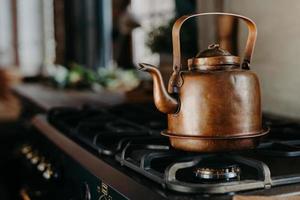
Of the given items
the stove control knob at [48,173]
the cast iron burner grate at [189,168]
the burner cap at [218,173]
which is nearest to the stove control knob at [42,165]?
the stove control knob at [48,173]

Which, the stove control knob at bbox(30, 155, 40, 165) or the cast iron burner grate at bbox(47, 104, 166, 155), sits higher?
the cast iron burner grate at bbox(47, 104, 166, 155)

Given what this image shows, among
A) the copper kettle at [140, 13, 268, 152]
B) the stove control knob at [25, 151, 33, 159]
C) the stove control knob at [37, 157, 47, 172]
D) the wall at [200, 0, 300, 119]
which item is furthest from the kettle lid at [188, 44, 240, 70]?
the stove control knob at [25, 151, 33, 159]

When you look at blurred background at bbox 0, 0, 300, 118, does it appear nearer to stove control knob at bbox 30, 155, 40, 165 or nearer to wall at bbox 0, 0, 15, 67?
wall at bbox 0, 0, 15, 67

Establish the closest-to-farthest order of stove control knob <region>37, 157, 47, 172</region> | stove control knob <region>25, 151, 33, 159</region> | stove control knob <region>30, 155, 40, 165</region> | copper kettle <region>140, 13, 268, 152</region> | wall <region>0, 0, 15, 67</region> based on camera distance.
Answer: copper kettle <region>140, 13, 268, 152</region> → stove control knob <region>37, 157, 47, 172</region> → stove control knob <region>30, 155, 40, 165</region> → stove control knob <region>25, 151, 33, 159</region> → wall <region>0, 0, 15, 67</region>

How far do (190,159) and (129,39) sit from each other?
307 cm

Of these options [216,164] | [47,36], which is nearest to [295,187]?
[216,164]

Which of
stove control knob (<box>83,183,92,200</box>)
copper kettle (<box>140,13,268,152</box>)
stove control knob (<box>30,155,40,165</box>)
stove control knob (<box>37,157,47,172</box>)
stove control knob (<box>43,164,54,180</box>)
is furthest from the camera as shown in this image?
stove control knob (<box>30,155,40,165</box>)

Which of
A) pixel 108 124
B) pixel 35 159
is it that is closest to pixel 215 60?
pixel 108 124

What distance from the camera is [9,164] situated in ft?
8.68

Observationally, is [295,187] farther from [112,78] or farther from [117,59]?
[117,59]

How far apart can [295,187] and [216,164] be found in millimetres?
141

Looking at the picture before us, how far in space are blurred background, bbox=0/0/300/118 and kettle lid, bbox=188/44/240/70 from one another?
1.77 ft

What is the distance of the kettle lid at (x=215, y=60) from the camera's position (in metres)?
0.89

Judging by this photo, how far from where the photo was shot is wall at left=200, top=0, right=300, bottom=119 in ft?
4.54
